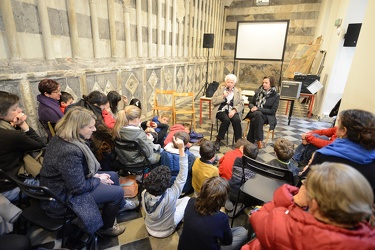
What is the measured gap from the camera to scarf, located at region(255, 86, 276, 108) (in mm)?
3539

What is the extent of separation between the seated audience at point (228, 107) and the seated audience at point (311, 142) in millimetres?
1078

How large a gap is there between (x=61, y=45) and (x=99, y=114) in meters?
1.22

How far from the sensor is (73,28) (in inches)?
115

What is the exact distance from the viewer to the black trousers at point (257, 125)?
347cm

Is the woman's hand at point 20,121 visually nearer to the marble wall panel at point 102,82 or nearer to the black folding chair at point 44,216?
the black folding chair at point 44,216

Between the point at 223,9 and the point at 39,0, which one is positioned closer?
the point at 39,0

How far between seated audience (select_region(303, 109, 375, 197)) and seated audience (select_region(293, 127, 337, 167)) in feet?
3.41

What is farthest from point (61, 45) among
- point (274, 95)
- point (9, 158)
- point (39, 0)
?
point (274, 95)

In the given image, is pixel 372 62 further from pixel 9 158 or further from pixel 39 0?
pixel 39 0

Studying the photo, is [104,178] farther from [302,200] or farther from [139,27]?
[139,27]

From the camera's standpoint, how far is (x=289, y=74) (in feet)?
21.6

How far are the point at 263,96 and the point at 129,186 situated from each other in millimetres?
2665

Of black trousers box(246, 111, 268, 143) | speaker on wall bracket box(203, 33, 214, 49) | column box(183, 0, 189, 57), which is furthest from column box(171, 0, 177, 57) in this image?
black trousers box(246, 111, 268, 143)

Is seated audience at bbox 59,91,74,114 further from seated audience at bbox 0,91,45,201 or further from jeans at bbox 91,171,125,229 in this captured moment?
jeans at bbox 91,171,125,229
